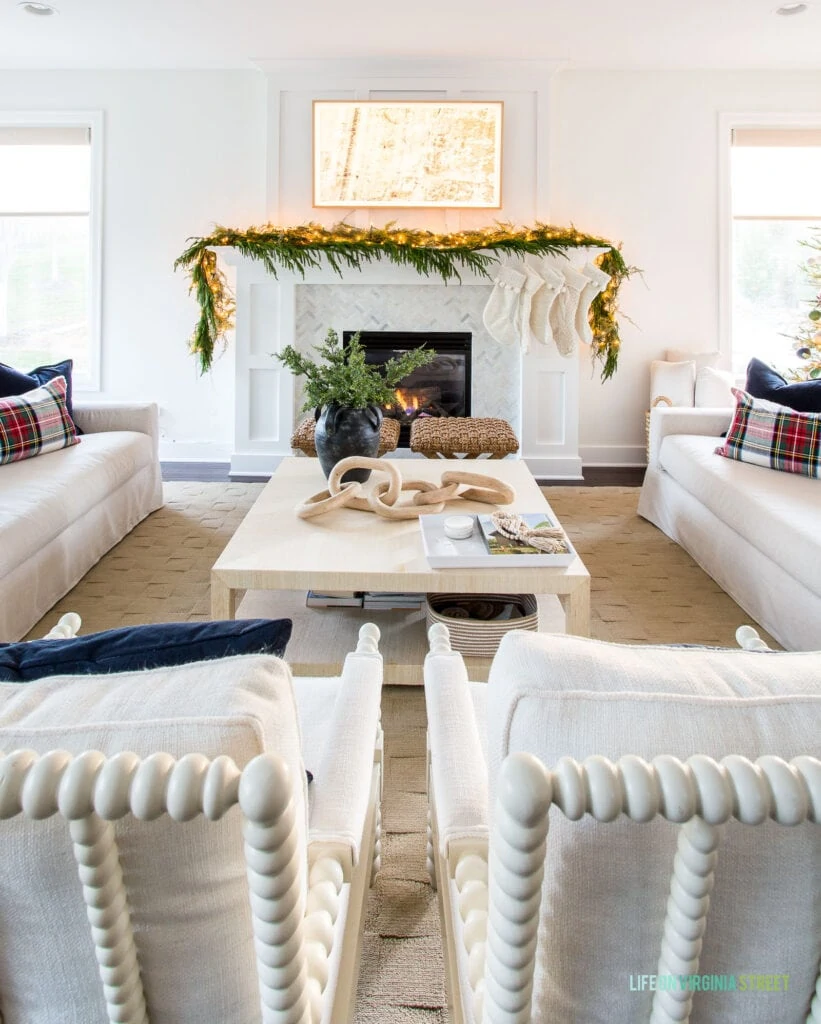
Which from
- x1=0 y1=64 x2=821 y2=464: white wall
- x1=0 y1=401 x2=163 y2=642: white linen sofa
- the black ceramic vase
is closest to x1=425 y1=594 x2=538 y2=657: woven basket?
the black ceramic vase

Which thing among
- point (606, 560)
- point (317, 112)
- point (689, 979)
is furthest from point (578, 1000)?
point (317, 112)

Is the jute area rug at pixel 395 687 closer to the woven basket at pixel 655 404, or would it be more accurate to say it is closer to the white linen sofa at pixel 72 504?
the white linen sofa at pixel 72 504

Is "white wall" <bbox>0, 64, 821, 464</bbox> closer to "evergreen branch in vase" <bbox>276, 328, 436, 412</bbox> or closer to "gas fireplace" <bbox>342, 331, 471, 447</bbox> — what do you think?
"gas fireplace" <bbox>342, 331, 471, 447</bbox>

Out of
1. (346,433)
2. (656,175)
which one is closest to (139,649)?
(346,433)

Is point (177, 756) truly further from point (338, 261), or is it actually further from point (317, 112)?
point (317, 112)

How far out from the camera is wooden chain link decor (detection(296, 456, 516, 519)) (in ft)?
8.96

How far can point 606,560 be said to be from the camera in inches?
146

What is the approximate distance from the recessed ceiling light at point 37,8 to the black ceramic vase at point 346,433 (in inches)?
121

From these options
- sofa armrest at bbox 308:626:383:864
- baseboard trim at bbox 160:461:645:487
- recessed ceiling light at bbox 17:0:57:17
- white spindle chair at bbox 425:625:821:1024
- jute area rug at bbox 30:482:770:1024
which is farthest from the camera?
baseboard trim at bbox 160:461:645:487

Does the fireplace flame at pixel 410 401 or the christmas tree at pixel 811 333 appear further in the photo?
the fireplace flame at pixel 410 401

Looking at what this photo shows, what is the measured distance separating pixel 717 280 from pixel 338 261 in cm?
242

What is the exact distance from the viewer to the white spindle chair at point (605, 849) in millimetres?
595

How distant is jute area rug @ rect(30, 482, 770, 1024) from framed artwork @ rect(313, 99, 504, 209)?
194 cm

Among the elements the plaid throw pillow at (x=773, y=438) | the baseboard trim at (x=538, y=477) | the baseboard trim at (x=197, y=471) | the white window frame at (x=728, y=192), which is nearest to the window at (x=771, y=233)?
the white window frame at (x=728, y=192)
